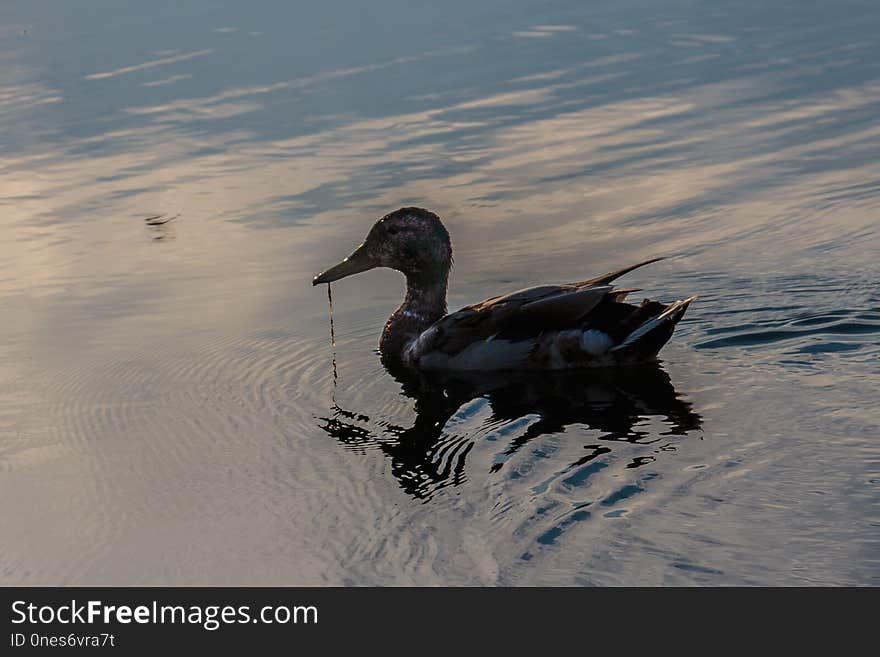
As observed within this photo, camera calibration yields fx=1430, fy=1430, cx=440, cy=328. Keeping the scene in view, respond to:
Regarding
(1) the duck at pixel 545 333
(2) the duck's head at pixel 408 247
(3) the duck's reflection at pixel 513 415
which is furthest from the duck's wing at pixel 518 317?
(2) the duck's head at pixel 408 247

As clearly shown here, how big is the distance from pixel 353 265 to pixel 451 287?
0.90m

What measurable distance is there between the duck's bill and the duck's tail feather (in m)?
2.31

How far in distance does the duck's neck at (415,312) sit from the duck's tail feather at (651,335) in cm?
160

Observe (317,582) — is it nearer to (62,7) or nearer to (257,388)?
(257,388)

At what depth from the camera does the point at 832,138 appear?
14.5 meters

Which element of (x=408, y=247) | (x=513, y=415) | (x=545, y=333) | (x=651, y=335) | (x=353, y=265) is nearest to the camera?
(x=513, y=415)

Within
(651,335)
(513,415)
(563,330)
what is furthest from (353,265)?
(513,415)

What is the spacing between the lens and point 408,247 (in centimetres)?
1099

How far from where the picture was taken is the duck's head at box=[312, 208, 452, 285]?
1092cm

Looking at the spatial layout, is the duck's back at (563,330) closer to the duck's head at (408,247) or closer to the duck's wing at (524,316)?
the duck's wing at (524,316)

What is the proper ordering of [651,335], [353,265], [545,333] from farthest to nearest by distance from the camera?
[353,265] → [545,333] → [651,335]

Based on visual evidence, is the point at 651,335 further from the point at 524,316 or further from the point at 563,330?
the point at 524,316

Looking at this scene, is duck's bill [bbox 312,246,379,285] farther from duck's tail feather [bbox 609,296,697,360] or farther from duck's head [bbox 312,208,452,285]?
duck's tail feather [bbox 609,296,697,360]
